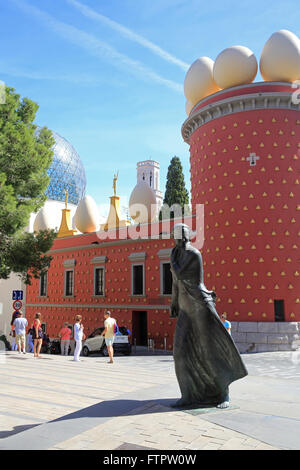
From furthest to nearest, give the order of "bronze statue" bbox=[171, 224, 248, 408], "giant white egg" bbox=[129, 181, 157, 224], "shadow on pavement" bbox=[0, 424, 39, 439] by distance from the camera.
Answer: "giant white egg" bbox=[129, 181, 157, 224]
"bronze statue" bbox=[171, 224, 248, 408]
"shadow on pavement" bbox=[0, 424, 39, 439]

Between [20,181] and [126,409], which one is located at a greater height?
[20,181]

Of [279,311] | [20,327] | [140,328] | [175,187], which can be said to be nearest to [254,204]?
[279,311]

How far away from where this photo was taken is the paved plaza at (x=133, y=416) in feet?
15.0

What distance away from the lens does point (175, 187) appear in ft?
129

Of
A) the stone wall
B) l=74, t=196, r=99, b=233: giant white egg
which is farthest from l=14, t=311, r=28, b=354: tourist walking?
l=74, t=196, r=99, b=233: giant white egg

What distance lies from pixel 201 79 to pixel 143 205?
8.14 m

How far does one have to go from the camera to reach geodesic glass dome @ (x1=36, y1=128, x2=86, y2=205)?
51125 millimetres

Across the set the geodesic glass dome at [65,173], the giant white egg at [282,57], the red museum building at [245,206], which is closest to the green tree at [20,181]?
the red museum building at [245,206]

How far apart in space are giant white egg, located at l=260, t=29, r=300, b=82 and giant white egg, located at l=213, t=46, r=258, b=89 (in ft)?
2.34

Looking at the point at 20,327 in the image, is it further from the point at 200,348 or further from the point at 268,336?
the point at 200,348

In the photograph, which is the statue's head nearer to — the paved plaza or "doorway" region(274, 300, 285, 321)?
the paved plaza

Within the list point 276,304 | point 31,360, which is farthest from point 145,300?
point 31,360
